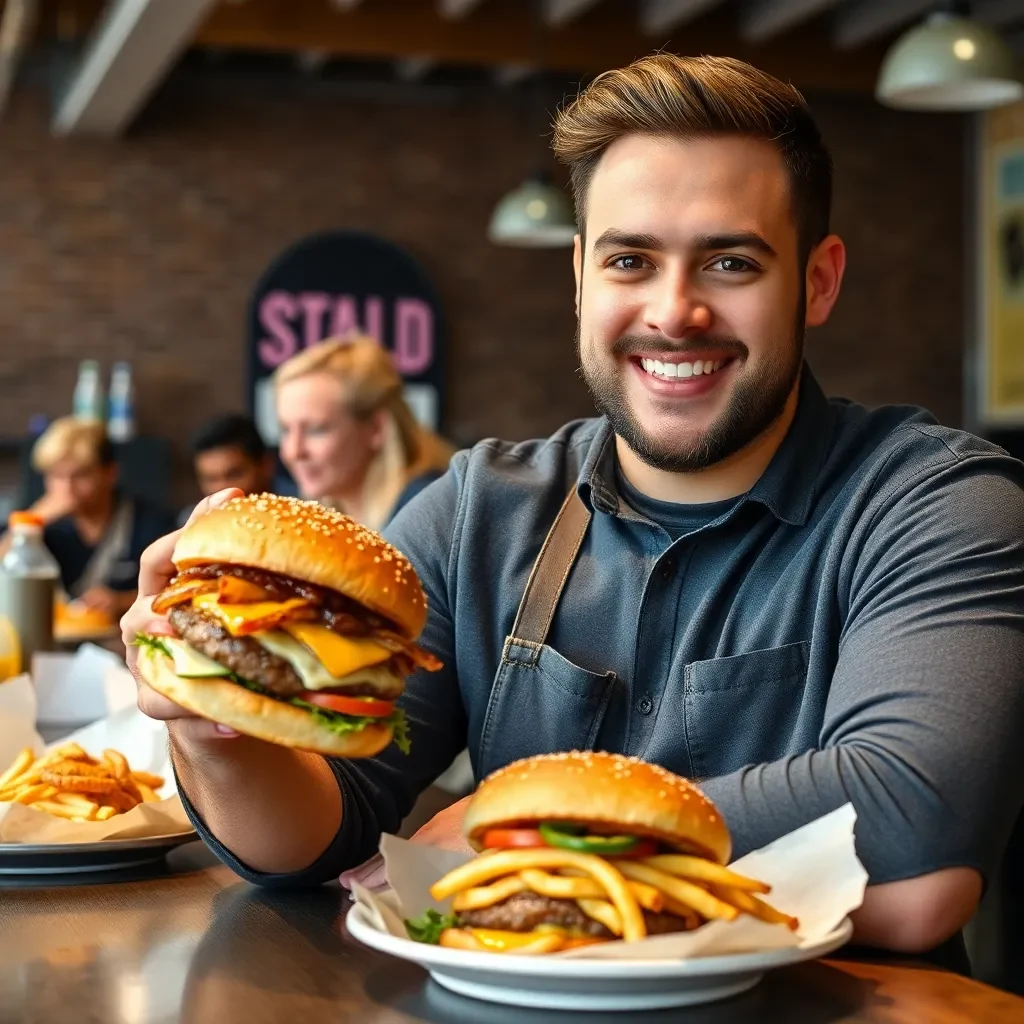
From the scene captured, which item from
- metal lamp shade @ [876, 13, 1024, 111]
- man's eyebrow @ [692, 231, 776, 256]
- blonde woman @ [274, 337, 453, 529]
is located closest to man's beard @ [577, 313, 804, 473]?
man's eyebrow @ [692, 231, 776, 256]

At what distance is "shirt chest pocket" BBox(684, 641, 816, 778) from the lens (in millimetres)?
1783

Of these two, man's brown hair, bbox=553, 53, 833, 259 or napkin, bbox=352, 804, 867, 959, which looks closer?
napkin, bbox=352, 804, 867, 959

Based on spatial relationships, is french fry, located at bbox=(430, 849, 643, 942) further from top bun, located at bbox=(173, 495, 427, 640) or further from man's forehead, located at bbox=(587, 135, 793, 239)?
man's forehead, located at bbox=(587, 135, 793, 239)

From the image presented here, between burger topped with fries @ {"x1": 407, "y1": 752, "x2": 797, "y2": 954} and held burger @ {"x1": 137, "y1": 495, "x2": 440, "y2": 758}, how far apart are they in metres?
0.19

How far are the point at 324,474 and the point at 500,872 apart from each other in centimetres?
Answer: 387

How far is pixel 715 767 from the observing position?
1.79m

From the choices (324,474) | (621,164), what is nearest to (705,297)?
(621,164)

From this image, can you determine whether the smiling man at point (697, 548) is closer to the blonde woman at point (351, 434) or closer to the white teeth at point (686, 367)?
the white teeth at point (686, 367)

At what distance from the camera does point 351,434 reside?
5027mm

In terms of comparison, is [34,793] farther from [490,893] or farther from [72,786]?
[490,893]

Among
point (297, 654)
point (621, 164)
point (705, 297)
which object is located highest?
point (621, 164)

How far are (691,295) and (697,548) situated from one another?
308 millimetres

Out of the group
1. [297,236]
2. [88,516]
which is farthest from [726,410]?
[297,236]

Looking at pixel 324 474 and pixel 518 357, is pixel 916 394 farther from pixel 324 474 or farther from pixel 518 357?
pixel 324 474
